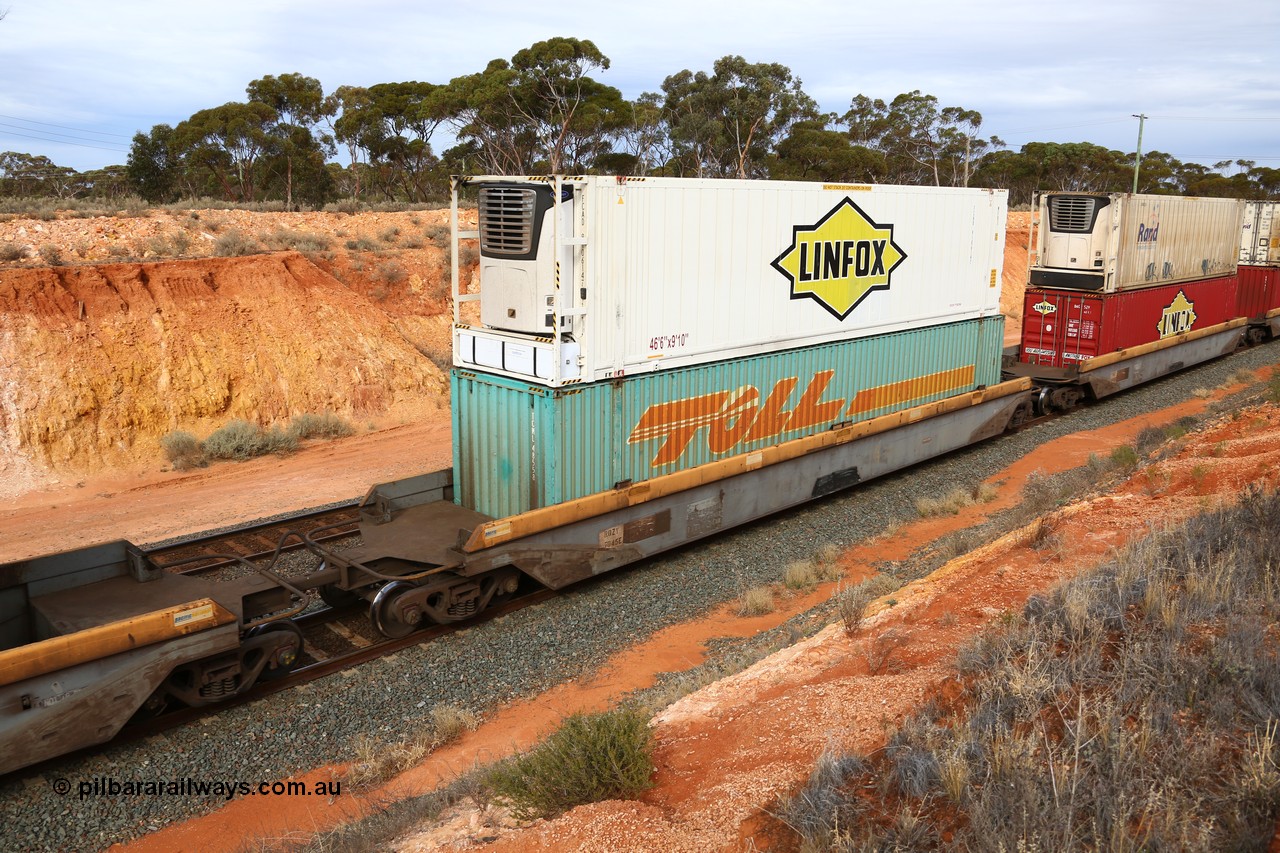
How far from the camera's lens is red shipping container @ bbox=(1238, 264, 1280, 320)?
2614cm

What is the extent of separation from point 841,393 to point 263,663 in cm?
829

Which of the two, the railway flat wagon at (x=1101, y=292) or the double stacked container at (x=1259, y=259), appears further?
the double stacked container at (x=1259, y=259)

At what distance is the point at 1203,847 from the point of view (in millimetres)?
3639

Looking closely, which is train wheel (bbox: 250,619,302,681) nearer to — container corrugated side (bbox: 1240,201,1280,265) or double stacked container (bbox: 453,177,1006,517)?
double stacked container (bbox: 453,177,1006,517)

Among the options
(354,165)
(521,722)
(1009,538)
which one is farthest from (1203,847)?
(354,165)

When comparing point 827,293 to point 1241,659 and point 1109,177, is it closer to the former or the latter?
point 1241,659

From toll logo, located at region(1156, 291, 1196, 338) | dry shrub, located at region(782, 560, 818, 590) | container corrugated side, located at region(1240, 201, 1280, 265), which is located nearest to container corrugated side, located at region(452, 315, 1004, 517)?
dry shrub, located at region(782, 560, 818, 590)

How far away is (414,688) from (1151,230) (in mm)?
18018

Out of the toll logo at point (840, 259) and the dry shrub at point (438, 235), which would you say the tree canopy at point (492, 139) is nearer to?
the dry shrub at point (438, 235)

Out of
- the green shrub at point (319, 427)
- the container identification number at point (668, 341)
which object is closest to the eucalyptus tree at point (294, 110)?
the green shrub at point (319, 427)

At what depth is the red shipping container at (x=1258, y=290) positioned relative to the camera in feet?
85.8

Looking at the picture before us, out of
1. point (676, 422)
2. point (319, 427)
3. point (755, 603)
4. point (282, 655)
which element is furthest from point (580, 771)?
point (319, 427)

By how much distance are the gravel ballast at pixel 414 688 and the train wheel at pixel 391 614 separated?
29 cm

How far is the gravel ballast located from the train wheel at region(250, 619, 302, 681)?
23cm
